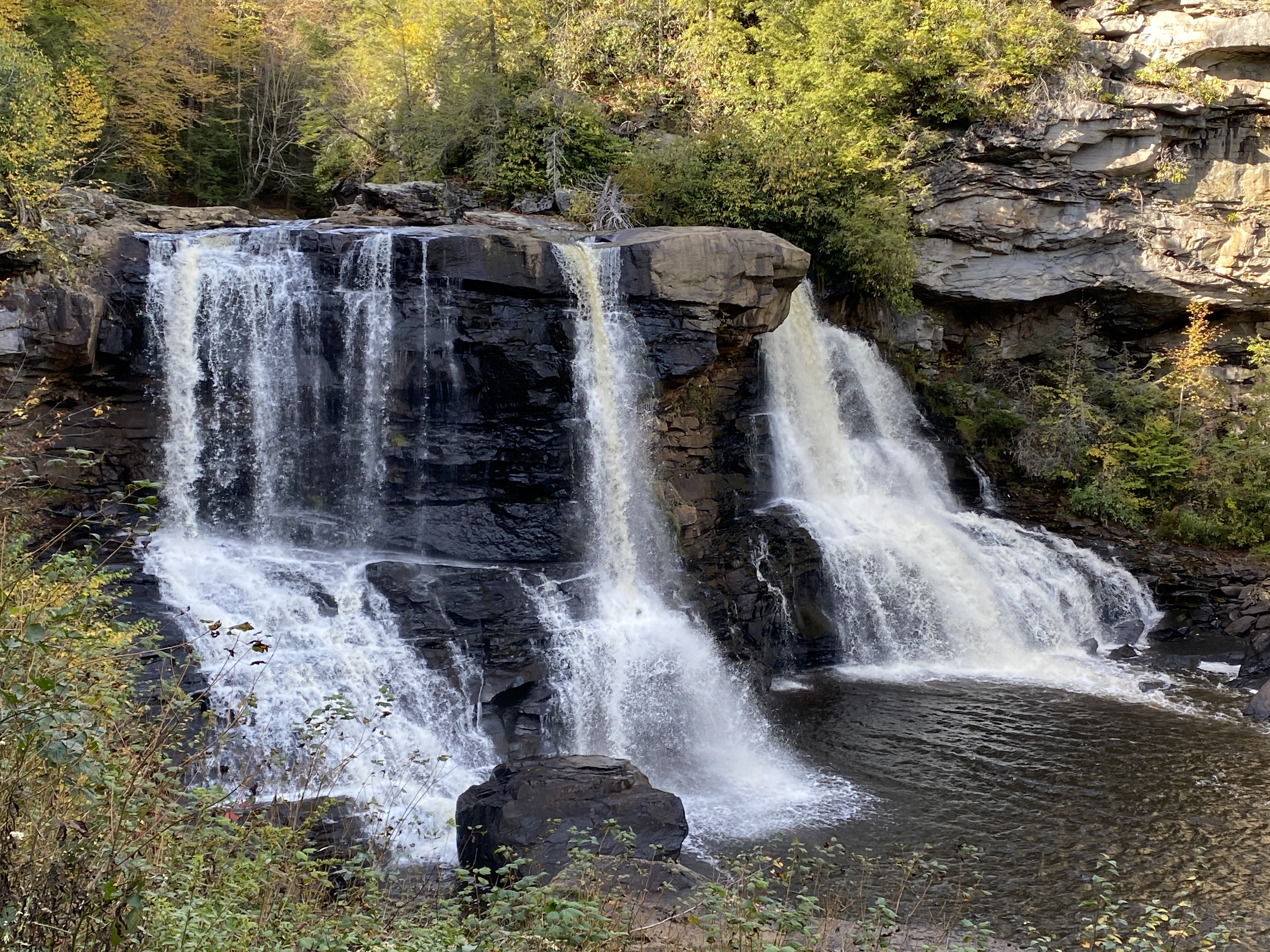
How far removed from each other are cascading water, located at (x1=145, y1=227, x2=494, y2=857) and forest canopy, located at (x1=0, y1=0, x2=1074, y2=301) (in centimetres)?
487

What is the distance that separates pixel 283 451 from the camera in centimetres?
1348

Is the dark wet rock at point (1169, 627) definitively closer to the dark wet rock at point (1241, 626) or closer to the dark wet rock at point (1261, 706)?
the dark wet rock at point (1241, 626)

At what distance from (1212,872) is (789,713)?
5094mm

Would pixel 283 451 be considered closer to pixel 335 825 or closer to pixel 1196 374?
pixel 335 825

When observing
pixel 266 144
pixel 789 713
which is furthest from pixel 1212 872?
pixel 266 144

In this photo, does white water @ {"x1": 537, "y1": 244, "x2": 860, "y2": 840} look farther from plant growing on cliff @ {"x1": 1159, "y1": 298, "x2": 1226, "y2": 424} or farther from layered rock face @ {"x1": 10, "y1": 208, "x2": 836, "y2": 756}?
plant growing on cliff @ {"x1": 1159, "y1": 298, "x2": 1226, "y2": 424}

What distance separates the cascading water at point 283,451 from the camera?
1132 centimetres

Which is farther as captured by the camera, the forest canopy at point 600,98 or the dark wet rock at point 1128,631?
the forest canopy at point 600,98

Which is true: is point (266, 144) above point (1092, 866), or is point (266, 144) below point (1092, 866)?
above

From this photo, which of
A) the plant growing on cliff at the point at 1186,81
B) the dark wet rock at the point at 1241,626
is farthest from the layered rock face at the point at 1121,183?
the dark wet rock at the point at 1241,626

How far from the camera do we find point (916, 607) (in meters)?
15.4

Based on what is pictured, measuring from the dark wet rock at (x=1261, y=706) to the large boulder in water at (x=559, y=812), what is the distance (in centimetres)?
817

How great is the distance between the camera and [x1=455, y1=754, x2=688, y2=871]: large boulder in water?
853cm

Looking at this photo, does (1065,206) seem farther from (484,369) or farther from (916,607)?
(484,369)
